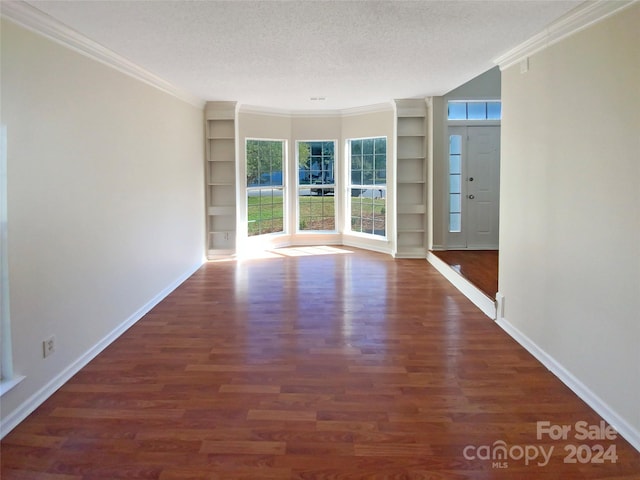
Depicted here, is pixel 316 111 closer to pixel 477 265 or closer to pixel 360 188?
pixel 360 188

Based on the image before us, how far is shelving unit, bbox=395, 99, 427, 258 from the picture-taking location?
7.24 meters

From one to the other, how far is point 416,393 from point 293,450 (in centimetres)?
94

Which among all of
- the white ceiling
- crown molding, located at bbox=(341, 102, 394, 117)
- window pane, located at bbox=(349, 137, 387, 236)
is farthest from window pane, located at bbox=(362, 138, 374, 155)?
the white ceiling

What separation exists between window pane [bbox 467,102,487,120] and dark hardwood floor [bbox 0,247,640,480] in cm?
343

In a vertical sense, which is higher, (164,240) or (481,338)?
(164,240)

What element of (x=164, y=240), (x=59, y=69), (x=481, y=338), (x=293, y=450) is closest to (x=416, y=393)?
(x=293, y=450)

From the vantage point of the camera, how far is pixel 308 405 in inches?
112

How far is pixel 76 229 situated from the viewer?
3330mm

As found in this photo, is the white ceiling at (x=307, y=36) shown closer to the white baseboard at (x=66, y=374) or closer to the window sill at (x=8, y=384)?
the window sill at (x=8, y=384)

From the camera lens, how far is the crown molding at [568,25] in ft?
8.55

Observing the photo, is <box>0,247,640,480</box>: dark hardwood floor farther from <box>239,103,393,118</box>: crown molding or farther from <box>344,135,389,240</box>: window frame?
<box>239,103,393,118</box>: crown molding

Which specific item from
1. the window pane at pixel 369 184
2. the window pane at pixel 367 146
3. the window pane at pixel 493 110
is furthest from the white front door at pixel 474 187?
the window pane at pixel 367 146

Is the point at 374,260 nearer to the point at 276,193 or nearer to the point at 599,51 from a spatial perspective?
the point at 276,193

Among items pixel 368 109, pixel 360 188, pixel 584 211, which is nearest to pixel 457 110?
pixel 368 109
